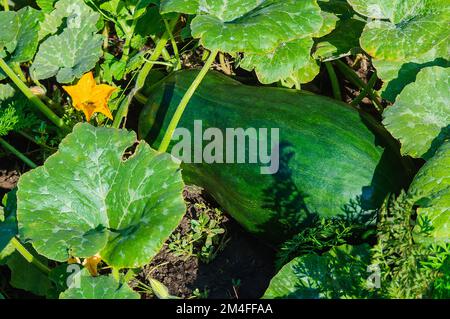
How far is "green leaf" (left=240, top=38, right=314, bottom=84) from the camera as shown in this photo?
11.0 ft

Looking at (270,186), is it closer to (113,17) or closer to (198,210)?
(198,210)

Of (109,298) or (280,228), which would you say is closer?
(109,298)

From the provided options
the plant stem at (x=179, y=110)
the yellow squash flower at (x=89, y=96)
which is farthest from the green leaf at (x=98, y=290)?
the yellow squash flower at (x=89, y=96)

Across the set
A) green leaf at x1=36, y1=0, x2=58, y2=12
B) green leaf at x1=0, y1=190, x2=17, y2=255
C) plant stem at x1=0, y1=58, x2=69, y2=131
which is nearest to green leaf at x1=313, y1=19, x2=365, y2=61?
plant stem at x1=0, y1=58, x2=69, y2=131

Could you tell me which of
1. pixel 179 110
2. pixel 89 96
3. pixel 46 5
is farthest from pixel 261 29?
pixel 46 5

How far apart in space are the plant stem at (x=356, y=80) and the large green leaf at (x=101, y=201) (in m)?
1.26

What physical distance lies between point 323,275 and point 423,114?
81 centimetres

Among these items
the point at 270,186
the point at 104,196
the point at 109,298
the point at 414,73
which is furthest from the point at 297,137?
A: the point at 109,298

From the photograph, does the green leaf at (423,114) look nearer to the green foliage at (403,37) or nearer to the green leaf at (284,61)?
the green foliage at (403,37)

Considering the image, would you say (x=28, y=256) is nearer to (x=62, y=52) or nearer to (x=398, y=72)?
(x=62, y=52)

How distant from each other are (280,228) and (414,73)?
2.98ft

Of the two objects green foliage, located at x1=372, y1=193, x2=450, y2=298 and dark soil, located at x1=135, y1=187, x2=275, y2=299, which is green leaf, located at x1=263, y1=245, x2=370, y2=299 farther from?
dark soil, located at x1=135, y1=187, x2=275, y2=299

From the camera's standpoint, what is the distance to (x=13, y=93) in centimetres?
A: 394

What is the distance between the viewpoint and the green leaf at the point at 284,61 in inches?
132
